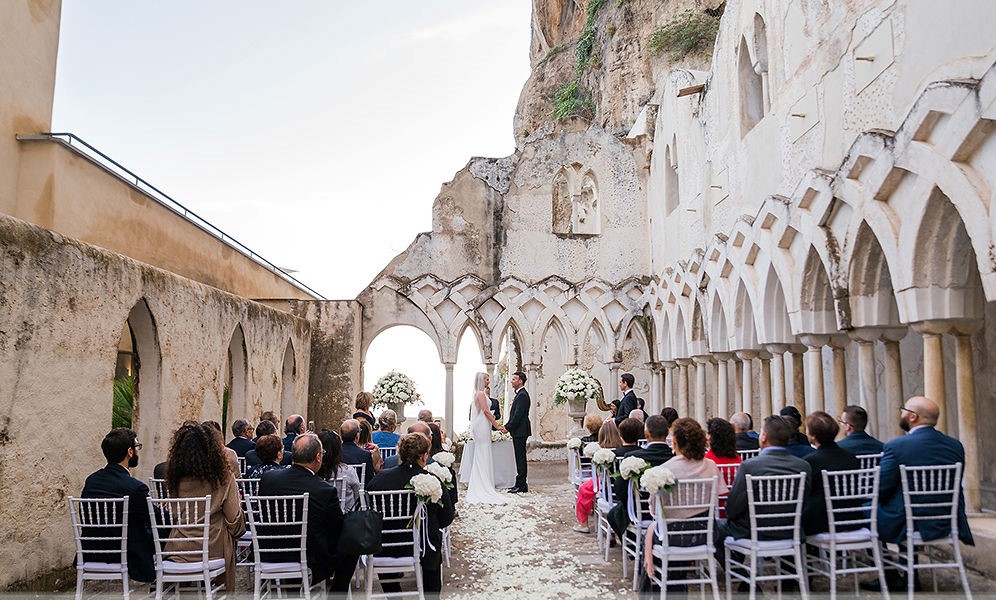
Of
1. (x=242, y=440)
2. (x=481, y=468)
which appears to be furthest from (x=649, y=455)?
(x=481, y=468)

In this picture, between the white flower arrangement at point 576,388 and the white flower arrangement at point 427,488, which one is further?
the white flower arrangement at point 576,388

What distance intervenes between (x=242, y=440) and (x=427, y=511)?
2.66 metres

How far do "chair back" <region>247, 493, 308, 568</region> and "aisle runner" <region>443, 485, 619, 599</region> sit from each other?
144 cm

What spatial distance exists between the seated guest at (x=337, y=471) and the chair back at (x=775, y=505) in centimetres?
288

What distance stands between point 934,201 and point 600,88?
20435mm

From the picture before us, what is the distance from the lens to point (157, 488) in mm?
5863

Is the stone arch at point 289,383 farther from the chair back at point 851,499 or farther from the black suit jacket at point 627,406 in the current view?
the chair back at point 851,499

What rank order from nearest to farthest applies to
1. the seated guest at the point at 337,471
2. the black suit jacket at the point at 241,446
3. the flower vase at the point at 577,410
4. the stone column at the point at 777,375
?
the seated guest at the point at 337,471 < the black suit jacket at the point at 241,446 < the stone column at the point at 777,375 < the flower vase at the point at 577,410

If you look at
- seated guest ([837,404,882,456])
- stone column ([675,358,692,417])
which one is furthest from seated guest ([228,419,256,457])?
stone column ([675,358,692,417])

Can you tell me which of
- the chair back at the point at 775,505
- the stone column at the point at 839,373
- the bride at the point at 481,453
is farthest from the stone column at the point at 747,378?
the chair back at the point at 775,505

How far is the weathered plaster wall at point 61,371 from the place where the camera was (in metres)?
5.81

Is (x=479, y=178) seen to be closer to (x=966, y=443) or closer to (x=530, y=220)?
(x=530, y=220)

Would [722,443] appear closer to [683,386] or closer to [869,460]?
[869,460]

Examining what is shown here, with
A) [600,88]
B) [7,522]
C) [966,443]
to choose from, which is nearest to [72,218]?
[7,522]
